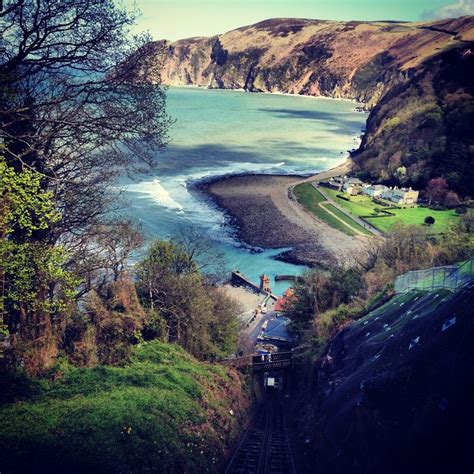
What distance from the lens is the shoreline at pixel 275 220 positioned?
51625mm

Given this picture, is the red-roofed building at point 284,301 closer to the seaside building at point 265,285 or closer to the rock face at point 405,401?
the seaside building at point 265,285

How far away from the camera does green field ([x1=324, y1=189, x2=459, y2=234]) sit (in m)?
59.4

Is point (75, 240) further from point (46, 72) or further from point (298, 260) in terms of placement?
point (298, 260)

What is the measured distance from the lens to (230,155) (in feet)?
319

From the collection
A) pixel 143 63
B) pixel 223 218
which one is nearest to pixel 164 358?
pixel 143 63

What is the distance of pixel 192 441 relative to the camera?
40.8 ft

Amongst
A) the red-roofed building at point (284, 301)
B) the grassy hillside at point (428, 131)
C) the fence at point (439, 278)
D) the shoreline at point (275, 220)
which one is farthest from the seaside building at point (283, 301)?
the grassy hillside at point (428, 131)

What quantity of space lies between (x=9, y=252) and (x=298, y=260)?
4112cm

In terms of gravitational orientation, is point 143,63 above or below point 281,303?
above

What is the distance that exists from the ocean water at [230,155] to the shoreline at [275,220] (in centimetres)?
170

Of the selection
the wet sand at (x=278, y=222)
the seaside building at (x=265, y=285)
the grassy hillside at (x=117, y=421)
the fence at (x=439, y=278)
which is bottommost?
the seaside building at (x=265, y=285)

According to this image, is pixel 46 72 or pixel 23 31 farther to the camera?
pixel 46 72

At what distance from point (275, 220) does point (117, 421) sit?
51.0 metres

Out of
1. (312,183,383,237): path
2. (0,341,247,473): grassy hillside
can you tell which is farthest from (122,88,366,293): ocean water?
(312,183,383,237): path
